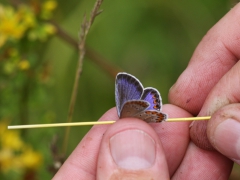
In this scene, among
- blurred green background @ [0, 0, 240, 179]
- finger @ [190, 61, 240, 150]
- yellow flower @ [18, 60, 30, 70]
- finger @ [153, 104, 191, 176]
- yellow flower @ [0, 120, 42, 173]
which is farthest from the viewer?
blurred green background @ [0, 0, 240, 179]

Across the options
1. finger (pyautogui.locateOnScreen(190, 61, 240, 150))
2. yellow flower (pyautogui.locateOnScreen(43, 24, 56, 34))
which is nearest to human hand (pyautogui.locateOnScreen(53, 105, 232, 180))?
finger (pyautogui.locateOnScreen(190, 61, 240, 150))

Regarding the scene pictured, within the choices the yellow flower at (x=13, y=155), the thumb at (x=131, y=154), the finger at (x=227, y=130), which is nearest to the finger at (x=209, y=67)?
the finger at (x=227, y=130)

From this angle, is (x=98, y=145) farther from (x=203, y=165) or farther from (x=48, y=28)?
(x=48, y=28)

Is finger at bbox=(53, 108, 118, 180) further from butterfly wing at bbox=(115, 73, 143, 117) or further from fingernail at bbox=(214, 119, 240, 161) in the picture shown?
fingernail at bbox=(214, 119, 240, 161)

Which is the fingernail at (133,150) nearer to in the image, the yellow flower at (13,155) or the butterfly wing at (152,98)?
the butterfly wing at (152,98)

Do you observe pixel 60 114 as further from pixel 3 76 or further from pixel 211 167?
pixel 211 167

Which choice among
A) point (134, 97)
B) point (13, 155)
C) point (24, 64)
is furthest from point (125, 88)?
point (13, 155)

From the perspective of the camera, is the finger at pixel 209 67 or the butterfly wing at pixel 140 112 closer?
the butterfly wing at pixel 140 112
